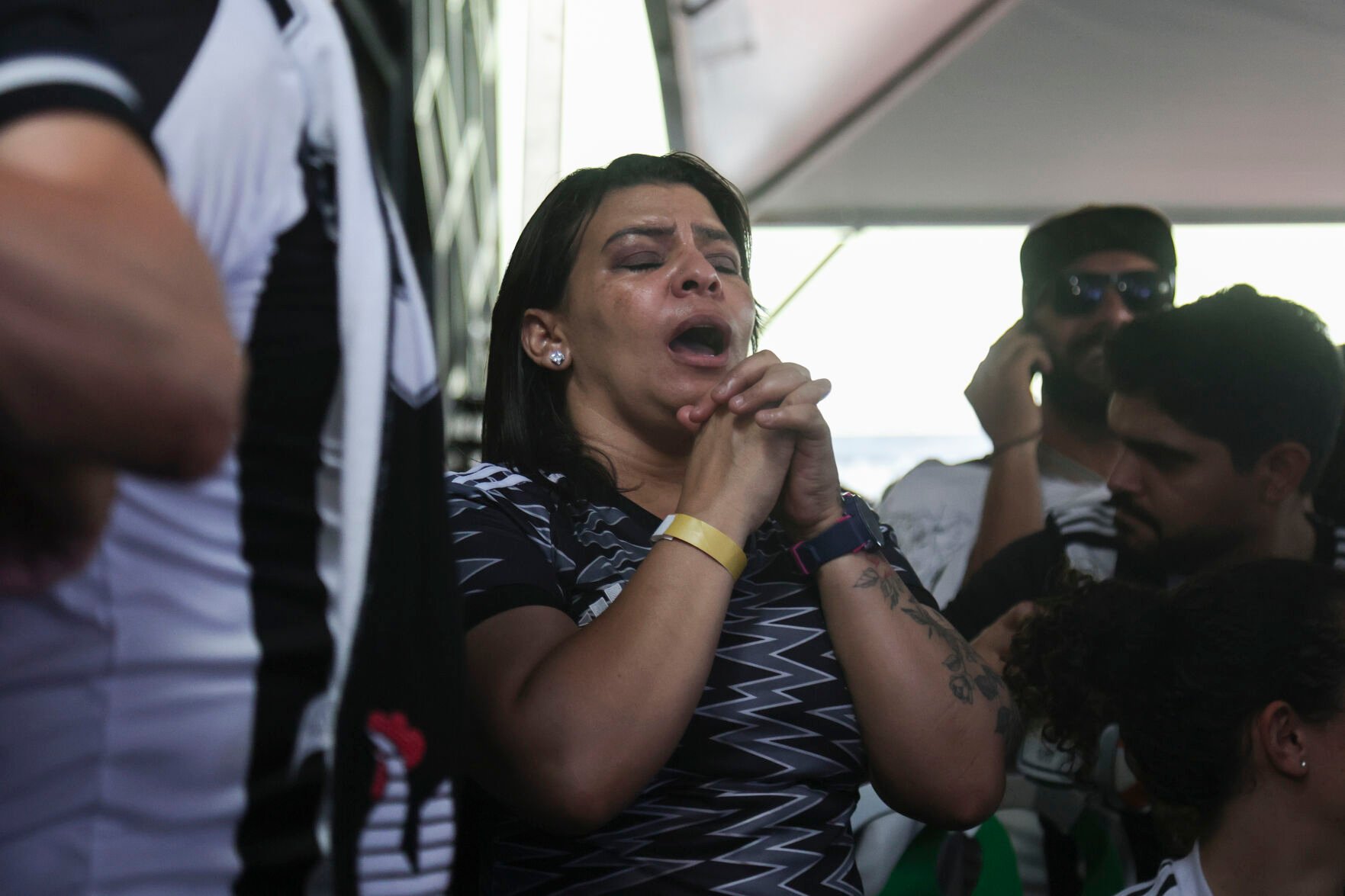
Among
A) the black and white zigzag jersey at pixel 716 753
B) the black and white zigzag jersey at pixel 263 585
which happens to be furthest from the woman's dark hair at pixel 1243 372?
the black and white zigzag jersey at pixel 263 585

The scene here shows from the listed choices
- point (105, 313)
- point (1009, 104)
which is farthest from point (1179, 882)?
point (1009, 104)

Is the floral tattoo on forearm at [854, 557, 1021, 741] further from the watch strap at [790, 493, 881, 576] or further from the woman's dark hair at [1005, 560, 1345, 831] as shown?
the woman's dark hair at [1005, 560, 1345, 831]

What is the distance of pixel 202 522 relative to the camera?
63 centimetres

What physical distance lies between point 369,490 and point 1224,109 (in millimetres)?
3039

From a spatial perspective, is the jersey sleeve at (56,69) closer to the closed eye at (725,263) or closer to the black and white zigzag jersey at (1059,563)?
the closed eye at (725,263)

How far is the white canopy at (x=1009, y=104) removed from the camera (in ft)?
9.32

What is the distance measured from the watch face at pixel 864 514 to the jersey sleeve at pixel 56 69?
3.42 ft

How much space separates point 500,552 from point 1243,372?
142 cm

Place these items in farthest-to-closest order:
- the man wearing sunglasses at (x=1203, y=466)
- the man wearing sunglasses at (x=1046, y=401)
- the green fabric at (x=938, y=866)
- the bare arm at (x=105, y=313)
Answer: the man wearing sunglasses at (x=1046, y=401) < the man wearing sunglasses at (x=1203, y=466) < the green fabric at (x=938, y=866) < the bare arm at (x=105, y=313)

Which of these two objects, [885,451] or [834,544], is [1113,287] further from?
[885,451]

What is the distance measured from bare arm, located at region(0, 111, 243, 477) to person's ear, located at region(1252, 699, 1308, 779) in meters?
1.60

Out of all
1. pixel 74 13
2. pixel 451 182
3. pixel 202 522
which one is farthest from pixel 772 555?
pixel 451 182

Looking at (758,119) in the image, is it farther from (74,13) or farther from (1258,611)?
(74,13)

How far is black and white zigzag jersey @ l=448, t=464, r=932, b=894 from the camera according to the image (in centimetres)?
122
